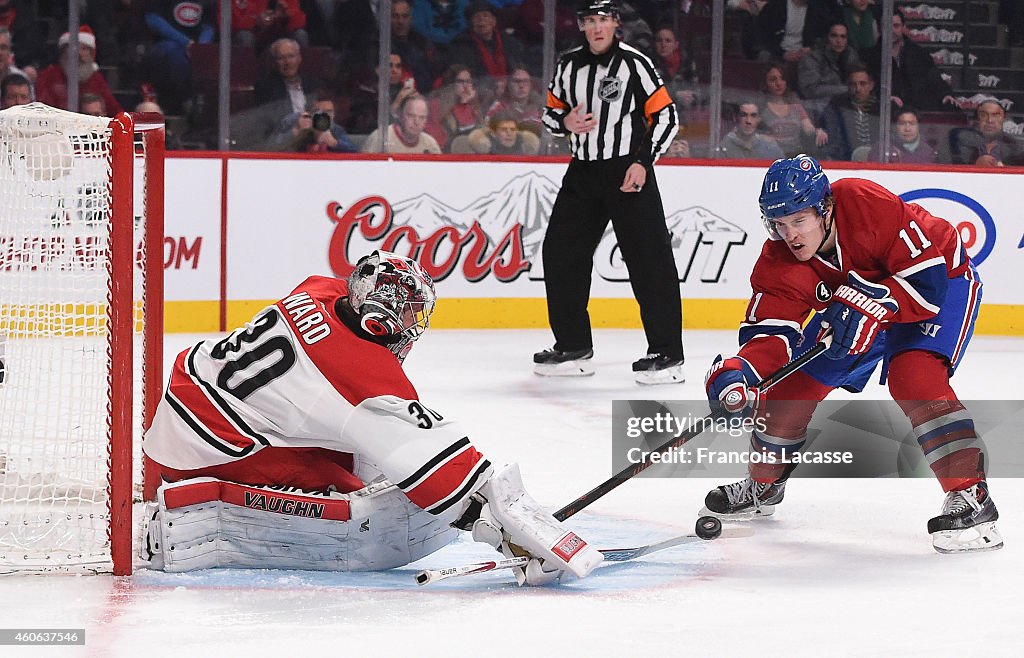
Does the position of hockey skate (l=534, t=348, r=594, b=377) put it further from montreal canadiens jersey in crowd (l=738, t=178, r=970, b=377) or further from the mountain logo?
montreal canadiens jersey in crowd (l=738, t=178, r=970, b=377)

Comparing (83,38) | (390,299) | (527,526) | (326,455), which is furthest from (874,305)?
(83,38)

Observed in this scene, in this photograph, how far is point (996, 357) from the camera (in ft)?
18.9

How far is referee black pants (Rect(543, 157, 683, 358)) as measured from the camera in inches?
201

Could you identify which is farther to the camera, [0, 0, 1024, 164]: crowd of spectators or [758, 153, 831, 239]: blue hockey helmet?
[0, 0, 1024, 164]: crowd of spectators

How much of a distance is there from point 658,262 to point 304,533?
2.75 metres

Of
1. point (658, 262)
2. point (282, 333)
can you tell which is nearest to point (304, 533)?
point (282, 333)

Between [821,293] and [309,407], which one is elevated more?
[821,293]

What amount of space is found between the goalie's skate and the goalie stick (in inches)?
3.7

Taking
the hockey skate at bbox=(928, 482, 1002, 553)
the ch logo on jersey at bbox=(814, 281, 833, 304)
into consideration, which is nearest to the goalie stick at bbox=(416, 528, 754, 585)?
the hockey skate at bbox=(928, 482, 1002, 553)

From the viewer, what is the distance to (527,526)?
242 cm

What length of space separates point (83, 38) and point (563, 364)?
2.61 metres

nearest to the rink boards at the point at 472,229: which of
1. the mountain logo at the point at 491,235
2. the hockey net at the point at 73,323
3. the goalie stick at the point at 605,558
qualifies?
the mountain logo at the point at 491,235

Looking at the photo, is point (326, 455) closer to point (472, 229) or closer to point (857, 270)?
point (857, 270)

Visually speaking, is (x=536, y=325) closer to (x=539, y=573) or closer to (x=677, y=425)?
(x=677, y=425)
